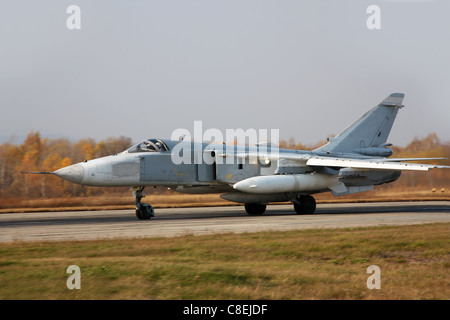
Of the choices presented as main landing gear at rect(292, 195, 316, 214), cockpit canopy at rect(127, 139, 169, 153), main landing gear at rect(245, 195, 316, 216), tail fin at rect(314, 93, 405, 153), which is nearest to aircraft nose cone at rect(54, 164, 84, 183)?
cockpit canopy at rect(127, 139, 169, 153)

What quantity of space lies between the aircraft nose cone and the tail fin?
11.2m

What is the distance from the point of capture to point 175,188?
2130cm

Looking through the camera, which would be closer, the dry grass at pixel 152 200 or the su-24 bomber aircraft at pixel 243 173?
the su-24 bomber aircraft at pixel 243 173

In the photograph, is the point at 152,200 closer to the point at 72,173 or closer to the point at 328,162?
the point at 328,162

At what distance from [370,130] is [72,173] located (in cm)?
1422

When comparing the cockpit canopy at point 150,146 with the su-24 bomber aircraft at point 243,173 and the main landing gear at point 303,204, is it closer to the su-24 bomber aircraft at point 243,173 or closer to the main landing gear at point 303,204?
the su-24 bomber aircraft at point 243,173

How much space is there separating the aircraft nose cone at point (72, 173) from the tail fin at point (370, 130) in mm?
11198

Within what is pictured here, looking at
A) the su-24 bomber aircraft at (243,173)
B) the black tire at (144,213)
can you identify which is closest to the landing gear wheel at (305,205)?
the su-24 bomber aircraft at (243,173)

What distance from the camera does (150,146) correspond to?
20.2m

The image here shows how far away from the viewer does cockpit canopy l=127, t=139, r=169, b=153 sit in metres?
20.0

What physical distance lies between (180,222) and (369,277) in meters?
10.8

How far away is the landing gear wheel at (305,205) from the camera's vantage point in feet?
72.6

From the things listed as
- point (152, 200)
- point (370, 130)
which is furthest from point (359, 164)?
point (152, 200)
